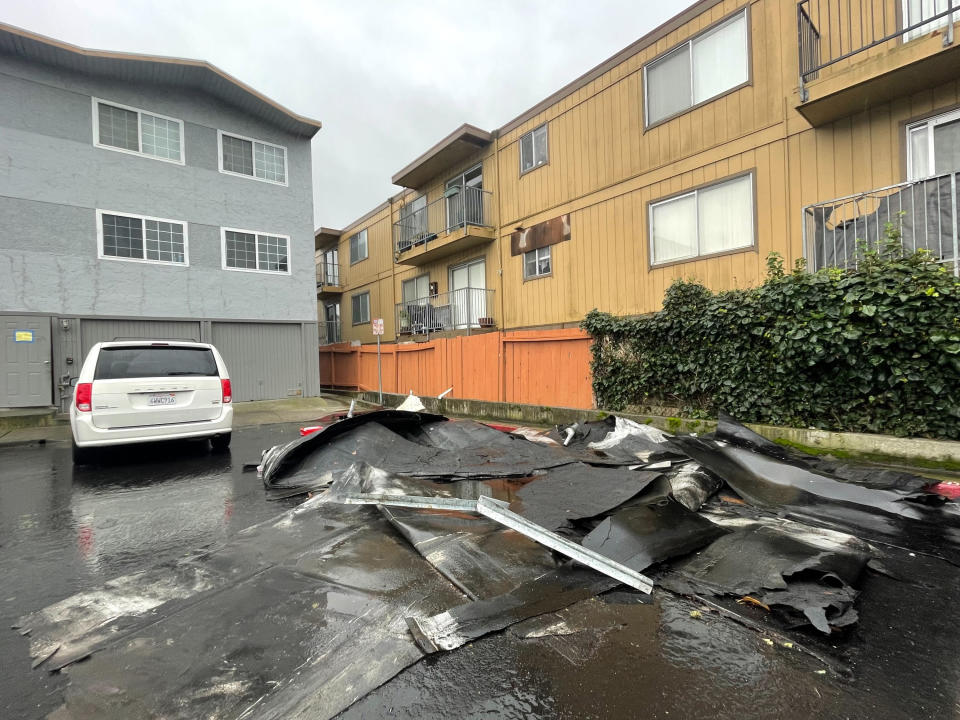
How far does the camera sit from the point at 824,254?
7465 mm

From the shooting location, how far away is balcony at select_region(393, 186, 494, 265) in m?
14.6

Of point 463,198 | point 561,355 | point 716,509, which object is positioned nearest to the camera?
point 716,509

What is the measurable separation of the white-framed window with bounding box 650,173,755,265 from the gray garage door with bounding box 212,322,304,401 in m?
10.7

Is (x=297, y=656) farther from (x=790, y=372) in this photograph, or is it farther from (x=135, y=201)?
(x=135, y=201)

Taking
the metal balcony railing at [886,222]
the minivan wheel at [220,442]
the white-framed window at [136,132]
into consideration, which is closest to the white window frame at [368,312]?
the white-framed window at [136,132]

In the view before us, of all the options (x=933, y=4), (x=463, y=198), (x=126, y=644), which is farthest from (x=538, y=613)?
(x=463, y=198)

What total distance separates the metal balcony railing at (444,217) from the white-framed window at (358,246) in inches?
137

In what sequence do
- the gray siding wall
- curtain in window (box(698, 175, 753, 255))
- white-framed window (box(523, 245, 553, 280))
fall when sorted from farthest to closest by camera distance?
white-framed window (box(523, 245, 553, 280)) < the gray siding wall < curtain in window (box(698, 175, 753, 255))

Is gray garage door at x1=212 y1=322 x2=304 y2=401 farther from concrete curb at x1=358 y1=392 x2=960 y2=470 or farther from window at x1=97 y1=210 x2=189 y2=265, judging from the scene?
concrete curb at x1=358 y1=392 x2=960 y2=470

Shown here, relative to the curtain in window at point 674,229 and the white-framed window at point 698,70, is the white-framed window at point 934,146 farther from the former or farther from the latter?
the curtain in window at point 674,229

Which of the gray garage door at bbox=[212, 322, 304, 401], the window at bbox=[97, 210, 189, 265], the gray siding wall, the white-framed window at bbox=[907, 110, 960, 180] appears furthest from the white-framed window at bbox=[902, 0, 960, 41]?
the window at bbox=[97, 210, 189, 265]

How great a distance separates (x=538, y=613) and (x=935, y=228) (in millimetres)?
7326

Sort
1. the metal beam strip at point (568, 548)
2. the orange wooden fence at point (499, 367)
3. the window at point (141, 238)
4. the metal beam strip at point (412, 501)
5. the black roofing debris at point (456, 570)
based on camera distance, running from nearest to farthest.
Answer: the black roofing debris at point (456, 570) < the metal beam strip at point (568, 548) < the metal beam strip at point (412, 501) < the orange wooden fence at point (499, 367) < the window at point (141, 238)

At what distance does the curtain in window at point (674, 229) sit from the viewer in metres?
9.91
